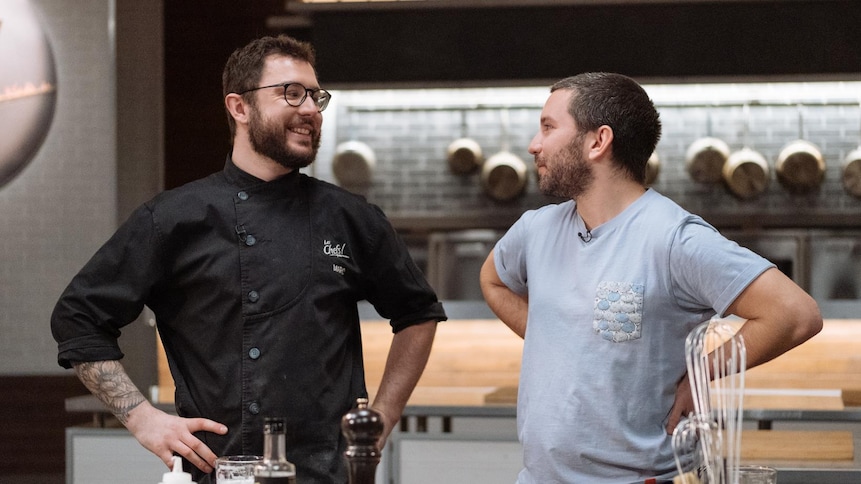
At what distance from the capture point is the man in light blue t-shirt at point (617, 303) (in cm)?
181

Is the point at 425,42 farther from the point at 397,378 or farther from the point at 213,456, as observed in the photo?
the point at 213,456

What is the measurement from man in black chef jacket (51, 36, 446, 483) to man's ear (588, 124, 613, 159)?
0.48m

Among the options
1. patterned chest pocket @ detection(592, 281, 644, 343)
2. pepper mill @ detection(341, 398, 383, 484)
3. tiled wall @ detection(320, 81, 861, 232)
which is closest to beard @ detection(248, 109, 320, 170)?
patterned chest pocket @ detection(592, 281, 644, 343)

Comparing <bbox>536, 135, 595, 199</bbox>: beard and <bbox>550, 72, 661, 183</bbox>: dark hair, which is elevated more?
<bbox>550, 72, 661, 183</bbox>: dark hair

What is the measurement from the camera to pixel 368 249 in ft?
7.09

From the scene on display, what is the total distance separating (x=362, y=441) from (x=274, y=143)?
0.77 m

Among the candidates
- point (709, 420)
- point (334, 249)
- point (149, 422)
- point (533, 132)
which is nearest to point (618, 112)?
point (334, 249)

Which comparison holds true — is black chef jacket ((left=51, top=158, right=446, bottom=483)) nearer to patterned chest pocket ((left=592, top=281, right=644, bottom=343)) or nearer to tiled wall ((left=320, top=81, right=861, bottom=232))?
patterned chest pocket ((left=592, top=281, right=644, bottom=343))

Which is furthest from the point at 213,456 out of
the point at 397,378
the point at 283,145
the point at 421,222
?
the point at 421,222

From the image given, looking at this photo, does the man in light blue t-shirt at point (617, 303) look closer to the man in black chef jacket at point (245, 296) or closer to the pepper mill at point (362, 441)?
the man in black chef jacket at point (245, 296)

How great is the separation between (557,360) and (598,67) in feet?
11.2

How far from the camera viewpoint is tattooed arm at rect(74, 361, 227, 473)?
6.28 ft

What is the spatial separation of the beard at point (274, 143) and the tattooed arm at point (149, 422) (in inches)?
18.7

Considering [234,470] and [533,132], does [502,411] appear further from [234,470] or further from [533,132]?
[533,132]
